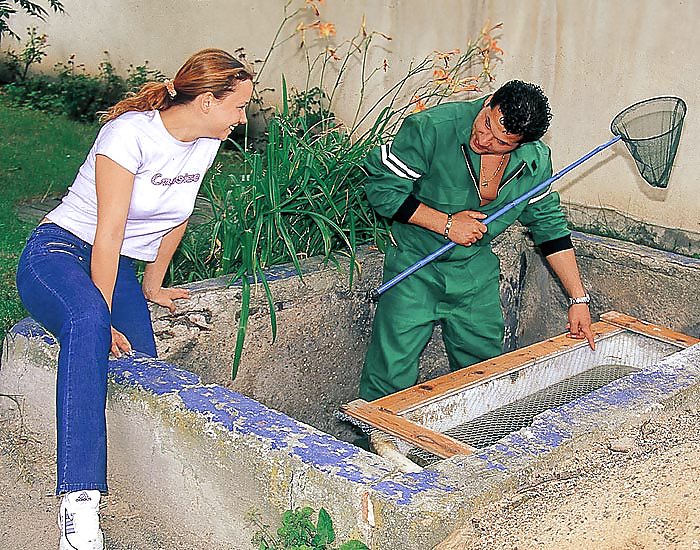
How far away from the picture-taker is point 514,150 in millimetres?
3842

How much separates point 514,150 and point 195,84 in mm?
→ 1311

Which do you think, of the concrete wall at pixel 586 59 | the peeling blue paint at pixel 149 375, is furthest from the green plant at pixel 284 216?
the concrete wall at pixel 586 59

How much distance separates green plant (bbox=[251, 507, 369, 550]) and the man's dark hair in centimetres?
157

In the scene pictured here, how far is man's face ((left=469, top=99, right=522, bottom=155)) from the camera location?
357cm

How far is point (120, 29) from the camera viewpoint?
8.83m

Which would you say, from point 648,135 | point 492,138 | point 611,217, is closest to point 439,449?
point 492,138

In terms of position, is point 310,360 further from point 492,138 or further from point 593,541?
point 593,541

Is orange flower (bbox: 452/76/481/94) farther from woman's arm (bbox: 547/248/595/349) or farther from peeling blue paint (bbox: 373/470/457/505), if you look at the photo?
peeling blue paint (bbox: 373/470/457/505)

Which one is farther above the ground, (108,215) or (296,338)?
(108,215)

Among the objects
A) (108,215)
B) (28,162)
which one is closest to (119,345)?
(108,215)

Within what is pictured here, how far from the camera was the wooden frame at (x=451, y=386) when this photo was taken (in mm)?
3086

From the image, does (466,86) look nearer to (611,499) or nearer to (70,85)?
(611,499)

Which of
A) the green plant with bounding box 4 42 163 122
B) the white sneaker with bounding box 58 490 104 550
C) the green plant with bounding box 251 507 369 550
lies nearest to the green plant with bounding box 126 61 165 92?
the green plant with bounding box 4 42 163 122

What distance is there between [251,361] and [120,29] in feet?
18.4
